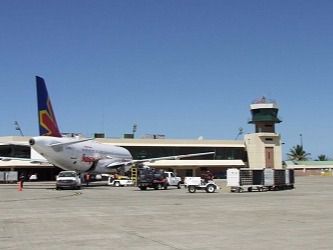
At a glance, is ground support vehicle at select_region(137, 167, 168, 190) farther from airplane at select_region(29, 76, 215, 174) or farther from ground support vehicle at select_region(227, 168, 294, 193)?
ground support vehicle at select_region(227, 168, 294, 193)

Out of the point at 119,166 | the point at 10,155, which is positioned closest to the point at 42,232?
the point at 119,166

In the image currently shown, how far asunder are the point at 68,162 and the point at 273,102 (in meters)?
66.9

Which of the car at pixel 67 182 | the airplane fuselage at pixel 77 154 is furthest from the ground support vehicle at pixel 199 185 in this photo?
the airplane fuselage at pixel 77 154

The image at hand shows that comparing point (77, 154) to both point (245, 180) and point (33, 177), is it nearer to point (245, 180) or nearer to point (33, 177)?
point (245, 180)

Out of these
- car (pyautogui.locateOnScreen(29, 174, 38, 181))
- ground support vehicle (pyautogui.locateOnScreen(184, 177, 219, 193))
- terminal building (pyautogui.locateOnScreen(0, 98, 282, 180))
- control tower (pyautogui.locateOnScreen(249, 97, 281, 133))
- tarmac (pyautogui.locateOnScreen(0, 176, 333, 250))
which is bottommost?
tarmac (pyautogui.locateOnScreen(0, 176, 333, 250))

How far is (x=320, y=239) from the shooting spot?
1474cm

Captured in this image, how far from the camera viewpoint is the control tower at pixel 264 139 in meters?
112

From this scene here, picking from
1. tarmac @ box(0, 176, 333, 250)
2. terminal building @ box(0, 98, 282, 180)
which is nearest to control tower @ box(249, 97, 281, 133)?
terminal building @ box(0, 98, 282, 180)

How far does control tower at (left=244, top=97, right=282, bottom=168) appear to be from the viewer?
112 m

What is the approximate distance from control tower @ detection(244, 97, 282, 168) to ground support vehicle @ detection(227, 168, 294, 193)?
6019 centimetres

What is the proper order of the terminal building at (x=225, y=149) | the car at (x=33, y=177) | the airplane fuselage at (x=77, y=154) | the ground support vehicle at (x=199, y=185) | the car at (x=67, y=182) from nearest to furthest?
the ground support vehicle at (x=199, y=185)
the car at (x=67, y=182)
the airplane fuselage at (x=77, y=154)
the car at (x=33, y=177)
the terminal building at (x=225, y=149)

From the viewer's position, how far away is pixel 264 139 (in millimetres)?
113062

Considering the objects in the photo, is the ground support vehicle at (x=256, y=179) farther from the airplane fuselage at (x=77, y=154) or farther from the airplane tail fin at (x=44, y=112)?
the airplane tail fin at (x=44, y=112)

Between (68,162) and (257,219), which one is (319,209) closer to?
(257,219)
